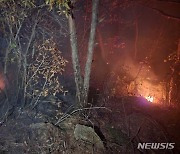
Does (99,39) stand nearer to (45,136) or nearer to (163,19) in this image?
(163,19)

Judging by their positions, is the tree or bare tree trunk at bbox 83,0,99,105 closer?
the tree

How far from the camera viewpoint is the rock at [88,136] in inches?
354

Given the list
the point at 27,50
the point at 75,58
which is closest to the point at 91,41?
the point at 75,58

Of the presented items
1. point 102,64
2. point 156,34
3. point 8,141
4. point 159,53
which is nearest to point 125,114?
point 8,141

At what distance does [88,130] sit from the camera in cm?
931

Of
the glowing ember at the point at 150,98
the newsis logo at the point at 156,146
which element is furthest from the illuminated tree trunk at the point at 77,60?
the glowing ember at the point at 150,98

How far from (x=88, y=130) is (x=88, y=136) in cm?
28

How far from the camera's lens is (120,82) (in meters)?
16.6

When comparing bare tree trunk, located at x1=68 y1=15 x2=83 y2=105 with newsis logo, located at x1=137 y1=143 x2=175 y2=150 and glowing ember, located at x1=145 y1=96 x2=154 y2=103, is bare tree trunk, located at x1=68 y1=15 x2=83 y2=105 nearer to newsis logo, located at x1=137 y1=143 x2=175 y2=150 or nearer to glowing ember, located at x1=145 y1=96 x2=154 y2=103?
newsis logo, located at x1=137 y1=143 x2=175 y2=150

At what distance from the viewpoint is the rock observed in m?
8.99

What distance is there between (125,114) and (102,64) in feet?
26.9

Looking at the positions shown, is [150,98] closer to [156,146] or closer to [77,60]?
[156,146]

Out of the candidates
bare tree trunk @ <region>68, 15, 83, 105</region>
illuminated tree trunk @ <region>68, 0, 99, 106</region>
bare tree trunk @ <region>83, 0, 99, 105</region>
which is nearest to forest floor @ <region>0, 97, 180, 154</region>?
illuminated tree trunk @ <region>68, 0, 99, 106</region>

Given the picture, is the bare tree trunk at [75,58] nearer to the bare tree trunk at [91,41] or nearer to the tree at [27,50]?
the bare tree trunk at [91,41]
